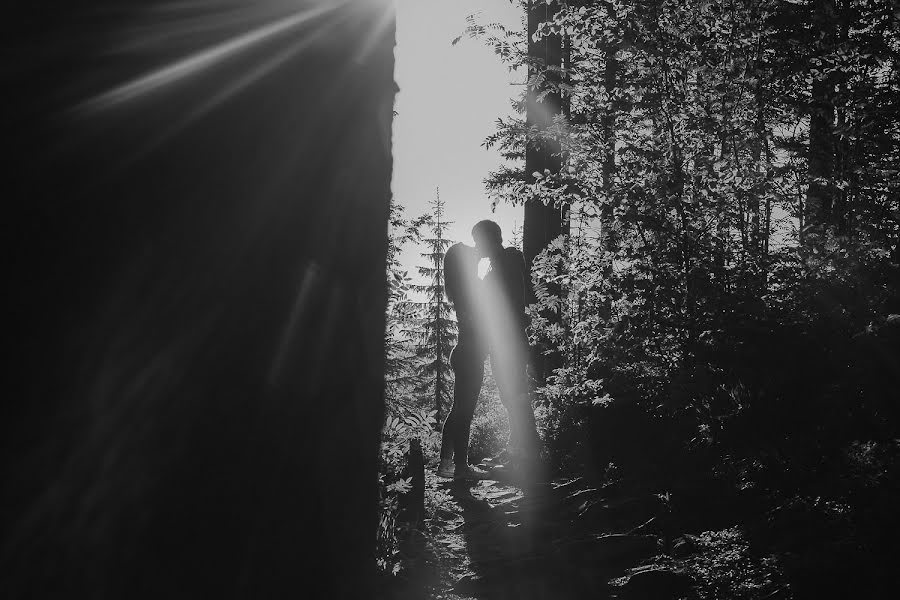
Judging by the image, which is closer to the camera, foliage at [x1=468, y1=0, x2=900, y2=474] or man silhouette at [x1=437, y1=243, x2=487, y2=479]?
foliage at [x1=468, y1=0, x2=900, y2=474]

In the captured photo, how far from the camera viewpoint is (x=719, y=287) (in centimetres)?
395

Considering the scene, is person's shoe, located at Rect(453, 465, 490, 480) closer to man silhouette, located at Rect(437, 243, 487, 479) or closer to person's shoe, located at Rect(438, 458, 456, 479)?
man silhouette, located at Rect(437, 243, 487, 479)

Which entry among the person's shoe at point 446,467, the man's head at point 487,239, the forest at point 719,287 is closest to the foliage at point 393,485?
the forest at point 719,287

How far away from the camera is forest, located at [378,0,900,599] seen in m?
3.05

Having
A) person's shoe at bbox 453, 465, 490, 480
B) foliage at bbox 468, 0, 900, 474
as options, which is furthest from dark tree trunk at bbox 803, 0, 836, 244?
person's shoe at bbox 453, 465, 490, 480

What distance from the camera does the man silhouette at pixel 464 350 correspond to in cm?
619

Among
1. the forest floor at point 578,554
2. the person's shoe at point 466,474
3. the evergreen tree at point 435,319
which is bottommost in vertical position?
the forest floor at point 578,554

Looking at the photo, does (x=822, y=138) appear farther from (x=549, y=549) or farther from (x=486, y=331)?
(x=549, y=549)

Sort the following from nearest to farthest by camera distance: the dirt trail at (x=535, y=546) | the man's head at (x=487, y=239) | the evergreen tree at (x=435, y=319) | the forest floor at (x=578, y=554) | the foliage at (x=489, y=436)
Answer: the forest floor at (x=578, y=554) → the dirt trail at (x=535, y=546) → the man's head at (x=487, y=239) → the foliage at (x=489, y=436) → the evergreen tree at (x=435, y=319)

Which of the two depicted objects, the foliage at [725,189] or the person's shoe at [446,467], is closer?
the foliage at [725,189]

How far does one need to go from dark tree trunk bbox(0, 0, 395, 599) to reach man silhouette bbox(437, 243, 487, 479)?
15.1ft

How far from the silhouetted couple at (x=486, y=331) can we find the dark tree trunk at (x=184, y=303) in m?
4.60

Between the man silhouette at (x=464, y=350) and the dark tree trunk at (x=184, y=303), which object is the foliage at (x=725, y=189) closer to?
the man silhouette at (x=464, y=350)

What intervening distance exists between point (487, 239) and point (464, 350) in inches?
45.3
